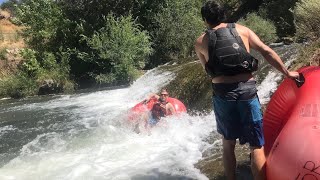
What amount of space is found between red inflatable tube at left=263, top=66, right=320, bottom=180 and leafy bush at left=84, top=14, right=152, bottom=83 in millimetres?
14160

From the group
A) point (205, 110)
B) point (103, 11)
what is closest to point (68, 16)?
point (103, 11)

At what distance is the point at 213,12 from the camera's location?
358cm

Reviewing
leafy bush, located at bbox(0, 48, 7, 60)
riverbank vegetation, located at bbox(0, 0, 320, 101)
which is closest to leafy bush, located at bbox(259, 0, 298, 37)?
riverbank vegetation, located at bbox(0, 0, 320, 101)

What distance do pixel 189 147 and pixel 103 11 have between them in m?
15.0

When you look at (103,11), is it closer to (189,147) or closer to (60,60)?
(60,60)

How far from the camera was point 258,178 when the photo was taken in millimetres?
3479

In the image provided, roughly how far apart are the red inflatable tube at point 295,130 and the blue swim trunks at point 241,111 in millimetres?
208

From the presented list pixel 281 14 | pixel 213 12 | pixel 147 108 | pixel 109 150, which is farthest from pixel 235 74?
pixel 281 14

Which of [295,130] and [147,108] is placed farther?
[147,108]

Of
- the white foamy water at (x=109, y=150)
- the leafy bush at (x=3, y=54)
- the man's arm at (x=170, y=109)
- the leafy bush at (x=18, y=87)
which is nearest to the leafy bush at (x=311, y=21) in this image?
the white foamy water at (x=109, y=150)

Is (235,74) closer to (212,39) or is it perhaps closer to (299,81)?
(212,39)

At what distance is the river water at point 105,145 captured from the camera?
5.92 metres

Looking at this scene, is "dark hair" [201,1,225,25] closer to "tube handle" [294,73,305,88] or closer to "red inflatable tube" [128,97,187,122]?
"tube handle" [294,73,305,88]

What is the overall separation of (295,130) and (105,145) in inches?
193
